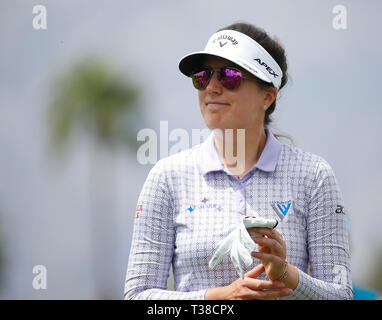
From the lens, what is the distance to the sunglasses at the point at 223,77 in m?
2.40

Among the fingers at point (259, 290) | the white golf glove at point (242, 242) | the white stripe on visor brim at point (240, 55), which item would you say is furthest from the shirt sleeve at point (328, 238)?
the white stripe on visor brim at point (240, 55)

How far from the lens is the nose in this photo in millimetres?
2391

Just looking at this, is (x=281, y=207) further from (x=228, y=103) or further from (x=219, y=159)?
(x=228, y=103)

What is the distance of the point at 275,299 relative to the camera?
220 centimetres

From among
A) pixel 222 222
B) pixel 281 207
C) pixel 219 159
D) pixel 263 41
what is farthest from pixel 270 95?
pixel 222 222

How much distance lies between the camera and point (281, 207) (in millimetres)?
2301

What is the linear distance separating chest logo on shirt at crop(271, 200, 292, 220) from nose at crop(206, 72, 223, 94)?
0.50 metres

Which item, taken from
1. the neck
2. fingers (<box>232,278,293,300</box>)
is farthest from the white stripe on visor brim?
fingers (<box>232,278,293,300</box>)

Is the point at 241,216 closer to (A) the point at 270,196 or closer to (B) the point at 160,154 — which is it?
(A) the point at 270,196

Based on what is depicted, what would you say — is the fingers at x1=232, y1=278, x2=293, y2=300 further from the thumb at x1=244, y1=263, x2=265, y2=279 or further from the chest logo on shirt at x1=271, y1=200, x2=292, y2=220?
the chest logo on shirt at x1=271, y1=200, x2=292, y2=220

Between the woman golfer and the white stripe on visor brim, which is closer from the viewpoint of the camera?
the woman golfer

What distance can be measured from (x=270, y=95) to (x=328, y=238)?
2.18 ft
